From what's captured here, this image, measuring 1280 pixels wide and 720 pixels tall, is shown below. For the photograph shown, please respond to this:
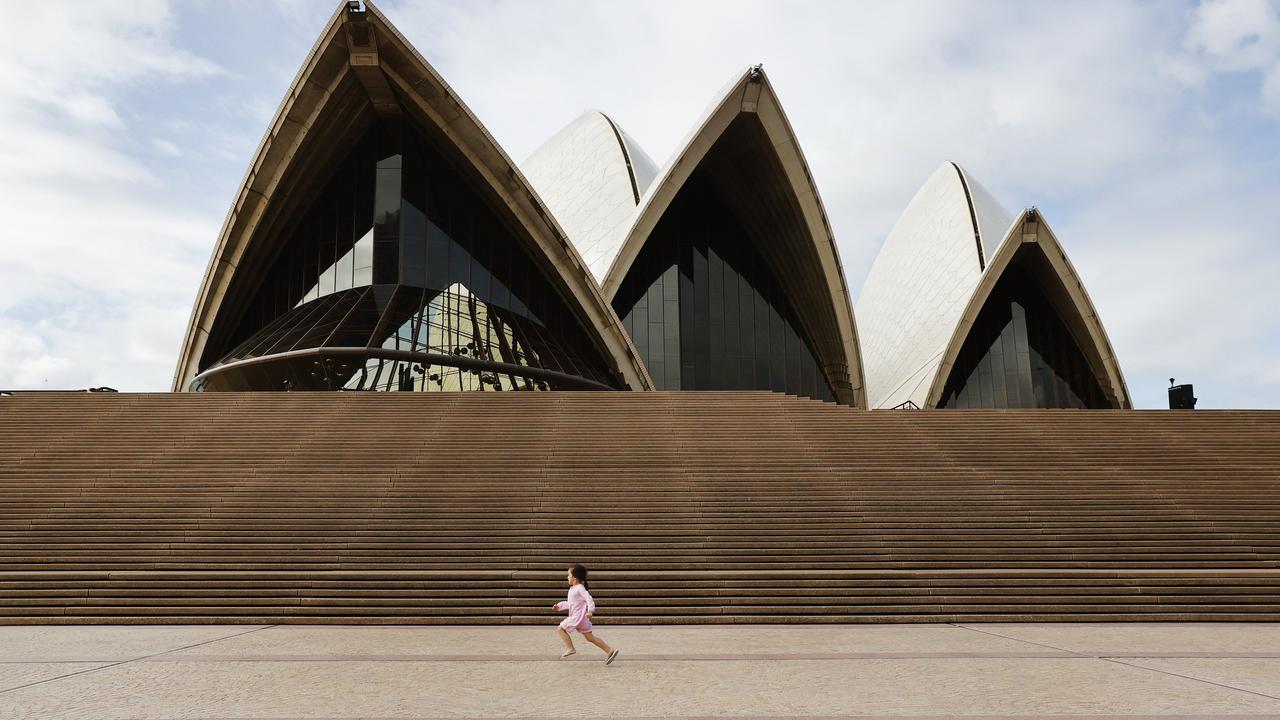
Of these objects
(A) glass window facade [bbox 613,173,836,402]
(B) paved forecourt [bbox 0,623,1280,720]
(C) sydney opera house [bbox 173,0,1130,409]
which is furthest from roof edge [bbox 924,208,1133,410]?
(B) paved forecourt [bbox 0,623,1280,720]

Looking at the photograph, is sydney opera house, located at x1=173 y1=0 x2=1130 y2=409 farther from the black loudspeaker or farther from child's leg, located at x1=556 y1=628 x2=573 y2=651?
child's leg, located at x1=556 y1=628 x2=573 y2=651

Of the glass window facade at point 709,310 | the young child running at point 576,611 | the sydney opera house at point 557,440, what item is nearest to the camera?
the young child running at point 576,611

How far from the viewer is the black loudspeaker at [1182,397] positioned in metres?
26.5

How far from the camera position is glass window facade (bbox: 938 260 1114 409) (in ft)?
92.5

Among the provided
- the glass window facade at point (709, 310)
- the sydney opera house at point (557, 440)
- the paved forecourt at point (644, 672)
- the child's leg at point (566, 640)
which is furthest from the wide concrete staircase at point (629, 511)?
the glass window facade at point (709, 310)

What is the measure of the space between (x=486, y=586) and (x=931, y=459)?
6.17 m

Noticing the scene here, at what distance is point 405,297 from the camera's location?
21.1m

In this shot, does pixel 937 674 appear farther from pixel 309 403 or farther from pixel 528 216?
pixel 528 216

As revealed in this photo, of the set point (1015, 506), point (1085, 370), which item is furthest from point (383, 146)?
point (1085, 370)

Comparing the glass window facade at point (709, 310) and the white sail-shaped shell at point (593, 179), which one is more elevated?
the white sail-shaped shell at point (593, 179)

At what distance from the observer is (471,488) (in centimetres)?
973

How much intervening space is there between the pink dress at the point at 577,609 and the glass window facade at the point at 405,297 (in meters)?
13.9

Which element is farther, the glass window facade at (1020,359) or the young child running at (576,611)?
the glass window facade at (1020,359)

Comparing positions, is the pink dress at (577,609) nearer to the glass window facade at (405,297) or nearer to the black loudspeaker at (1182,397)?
the glass window facade at (405,297)
